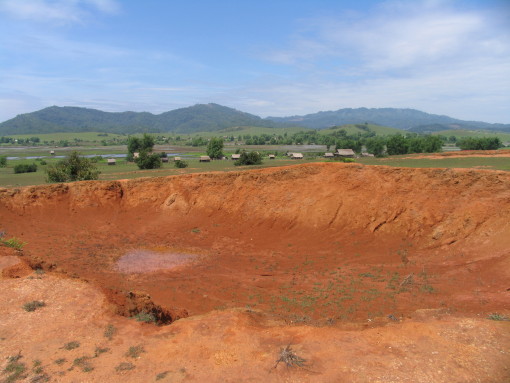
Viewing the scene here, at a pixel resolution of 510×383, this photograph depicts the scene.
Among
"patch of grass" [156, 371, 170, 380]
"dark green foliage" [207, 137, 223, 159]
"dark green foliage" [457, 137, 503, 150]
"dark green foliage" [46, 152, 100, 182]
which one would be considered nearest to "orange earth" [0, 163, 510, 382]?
"patch of grass" [156, 371, 170, 380]

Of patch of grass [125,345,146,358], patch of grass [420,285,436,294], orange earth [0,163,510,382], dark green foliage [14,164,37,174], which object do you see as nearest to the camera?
orange earth [0,163,510,382]

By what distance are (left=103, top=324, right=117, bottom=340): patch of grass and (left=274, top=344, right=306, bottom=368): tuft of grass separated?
4.48 meters

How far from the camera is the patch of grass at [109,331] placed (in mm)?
8859

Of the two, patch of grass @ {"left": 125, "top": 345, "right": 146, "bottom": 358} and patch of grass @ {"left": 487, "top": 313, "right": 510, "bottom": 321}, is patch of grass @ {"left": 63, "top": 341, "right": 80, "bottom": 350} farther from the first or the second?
patch of grass @ {"left": 487, "top": 313, "right": 510, "bottom": 321}

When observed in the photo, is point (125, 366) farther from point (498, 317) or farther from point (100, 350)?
point (498, 317)

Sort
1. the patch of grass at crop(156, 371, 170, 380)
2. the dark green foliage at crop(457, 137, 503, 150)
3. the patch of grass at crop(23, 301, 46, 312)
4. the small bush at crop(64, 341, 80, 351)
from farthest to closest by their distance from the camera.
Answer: the dark green foliage at crop(457, 137, 503, 150)
the patch of grass at crop(23, 301, 46, 312)
the small bush at crop(64, 341, 80, 351)
the patch of grass at crop(156, 371, 170, 380)

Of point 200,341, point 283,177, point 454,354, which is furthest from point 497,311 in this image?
point 283,177

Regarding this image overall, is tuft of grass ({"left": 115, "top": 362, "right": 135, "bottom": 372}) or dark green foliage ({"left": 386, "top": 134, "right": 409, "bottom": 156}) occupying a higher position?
dark green foliage ({"left": 386, "top": 134, "right": 409, "bottom": 156})

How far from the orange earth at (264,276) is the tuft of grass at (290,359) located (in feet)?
0.16

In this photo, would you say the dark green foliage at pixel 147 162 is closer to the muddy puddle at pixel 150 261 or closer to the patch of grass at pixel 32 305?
the muddy puddle at pixel 150 261

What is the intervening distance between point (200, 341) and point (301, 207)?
15819 millimetres

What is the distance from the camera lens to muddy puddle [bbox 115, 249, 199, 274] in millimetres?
17797

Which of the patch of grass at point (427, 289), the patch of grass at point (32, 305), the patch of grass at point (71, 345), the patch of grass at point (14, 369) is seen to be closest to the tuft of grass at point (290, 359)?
the patch of grass at point (71, 345)

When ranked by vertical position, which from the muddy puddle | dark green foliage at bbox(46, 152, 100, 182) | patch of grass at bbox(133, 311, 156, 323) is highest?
dark green foliage at bbox(46, 152, 100, 182)
